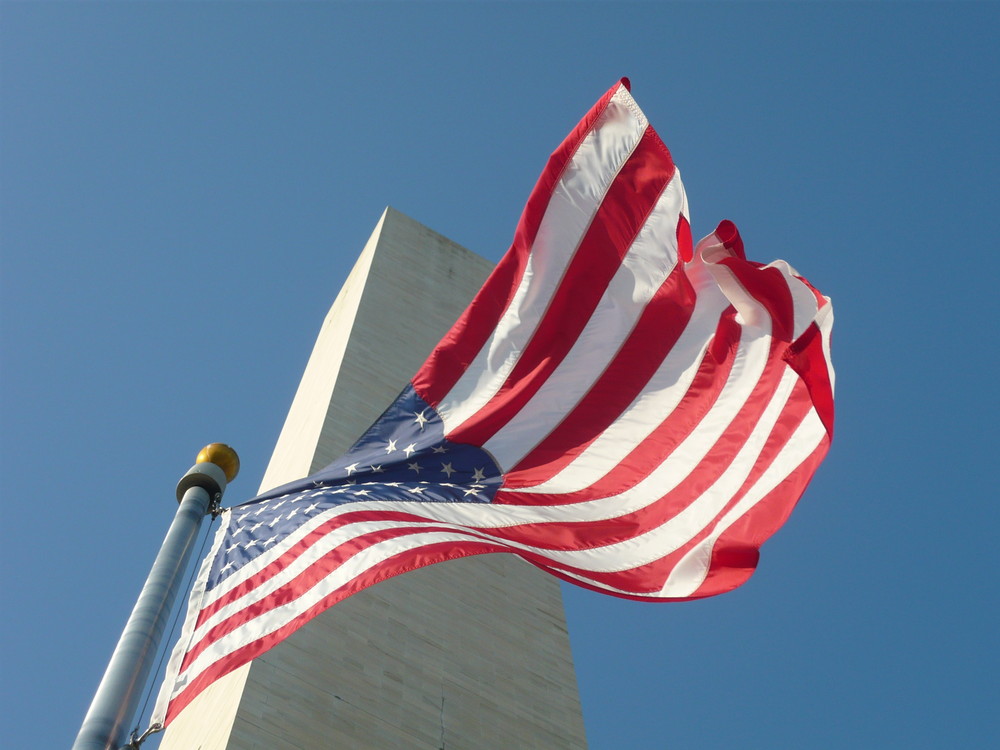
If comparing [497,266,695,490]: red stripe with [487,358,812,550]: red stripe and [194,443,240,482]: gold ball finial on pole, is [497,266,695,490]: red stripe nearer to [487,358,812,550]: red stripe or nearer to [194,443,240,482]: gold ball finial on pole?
[487,358,812,550]: red stripe

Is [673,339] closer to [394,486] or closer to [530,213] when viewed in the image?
[530,213]

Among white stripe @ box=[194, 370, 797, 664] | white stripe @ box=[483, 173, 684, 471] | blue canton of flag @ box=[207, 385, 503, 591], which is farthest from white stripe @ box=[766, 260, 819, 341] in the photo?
blue canton of flag @ box=[207, 385, 503, 591]

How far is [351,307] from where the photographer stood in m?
18.3

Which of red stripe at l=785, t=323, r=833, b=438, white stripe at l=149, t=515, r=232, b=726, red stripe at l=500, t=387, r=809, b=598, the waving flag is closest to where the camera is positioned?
white stripe at l=149, t=515, r=232, b=726

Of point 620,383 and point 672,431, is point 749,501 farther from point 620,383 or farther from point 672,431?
point 620,383

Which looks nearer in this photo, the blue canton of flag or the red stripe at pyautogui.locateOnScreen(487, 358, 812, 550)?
the blue canton of flag

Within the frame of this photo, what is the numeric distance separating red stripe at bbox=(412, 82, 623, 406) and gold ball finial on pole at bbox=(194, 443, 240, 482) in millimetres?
1519

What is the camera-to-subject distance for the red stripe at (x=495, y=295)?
333 inches

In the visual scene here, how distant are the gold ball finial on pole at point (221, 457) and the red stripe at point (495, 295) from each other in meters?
1.52

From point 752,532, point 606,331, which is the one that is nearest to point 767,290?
point 606,331

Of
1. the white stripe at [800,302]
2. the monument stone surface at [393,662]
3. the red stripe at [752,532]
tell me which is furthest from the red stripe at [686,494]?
the monument stone surface at [393,662]

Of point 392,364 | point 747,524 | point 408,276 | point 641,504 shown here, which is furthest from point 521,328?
point 408,276

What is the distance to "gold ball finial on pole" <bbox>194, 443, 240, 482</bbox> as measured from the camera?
7.14 metres

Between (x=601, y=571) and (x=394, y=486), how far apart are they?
1.49 m
